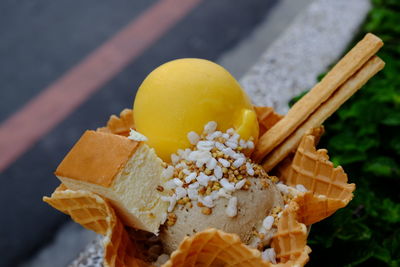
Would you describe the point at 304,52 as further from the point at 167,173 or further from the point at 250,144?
the point at 167,173

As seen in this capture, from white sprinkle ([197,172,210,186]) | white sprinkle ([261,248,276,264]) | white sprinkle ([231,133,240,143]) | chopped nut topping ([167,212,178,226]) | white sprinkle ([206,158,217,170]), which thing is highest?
white sprinkle ([231,133,240,143])

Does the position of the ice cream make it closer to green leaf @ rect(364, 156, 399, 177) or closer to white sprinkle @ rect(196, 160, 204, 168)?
white sprinkle @ rect(196, 160, 204, 168)

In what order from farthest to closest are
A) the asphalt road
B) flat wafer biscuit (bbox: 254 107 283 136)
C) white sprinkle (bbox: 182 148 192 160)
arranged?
the asphalt road → flat wafer biscuit (bbox: 254 107 283 136) → white sprinkle (bbox: 182 148 192 160)

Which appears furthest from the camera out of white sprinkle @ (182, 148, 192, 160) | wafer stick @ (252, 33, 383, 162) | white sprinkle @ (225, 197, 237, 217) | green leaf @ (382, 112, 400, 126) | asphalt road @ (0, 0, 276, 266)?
asphalt road @ (0, 0, 276, 266)

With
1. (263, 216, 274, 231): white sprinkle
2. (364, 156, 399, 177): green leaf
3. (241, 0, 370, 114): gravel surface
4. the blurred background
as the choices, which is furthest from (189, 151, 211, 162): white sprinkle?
(241, 0, 370, 114): gravel surface

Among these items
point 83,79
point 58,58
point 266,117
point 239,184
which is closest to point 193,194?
point 239,184

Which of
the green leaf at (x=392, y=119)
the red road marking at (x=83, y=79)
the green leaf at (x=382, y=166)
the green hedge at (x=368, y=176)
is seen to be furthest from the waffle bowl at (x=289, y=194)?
the red road marking at (x=83, y=79)

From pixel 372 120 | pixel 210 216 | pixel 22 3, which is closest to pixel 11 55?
pixel 22 3

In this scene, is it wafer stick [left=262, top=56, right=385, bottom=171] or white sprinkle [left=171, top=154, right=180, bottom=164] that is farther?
wafer stick [left=262, top=56, right=385, bottom=171]
